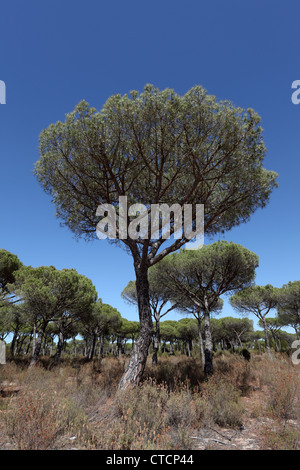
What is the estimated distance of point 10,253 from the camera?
58.4ft

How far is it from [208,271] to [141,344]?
8406 mm

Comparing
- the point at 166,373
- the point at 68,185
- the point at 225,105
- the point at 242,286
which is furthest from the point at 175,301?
the point at 225,105

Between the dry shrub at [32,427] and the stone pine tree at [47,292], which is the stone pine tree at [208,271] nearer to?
the stone pine tree at [47,292]

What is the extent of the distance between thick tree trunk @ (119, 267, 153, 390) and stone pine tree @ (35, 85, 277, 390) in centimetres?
3

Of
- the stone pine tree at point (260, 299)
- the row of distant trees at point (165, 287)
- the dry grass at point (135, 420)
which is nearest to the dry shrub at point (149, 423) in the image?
the dry grass at point (135, 420)

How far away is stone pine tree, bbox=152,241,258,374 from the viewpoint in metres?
13.8

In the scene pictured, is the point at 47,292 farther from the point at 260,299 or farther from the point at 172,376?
the point at 260,299

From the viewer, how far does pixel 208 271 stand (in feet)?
47.6

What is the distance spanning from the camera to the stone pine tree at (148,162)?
7.46 meters

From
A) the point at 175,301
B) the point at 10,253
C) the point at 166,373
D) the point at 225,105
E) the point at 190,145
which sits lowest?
the point at 166,373
